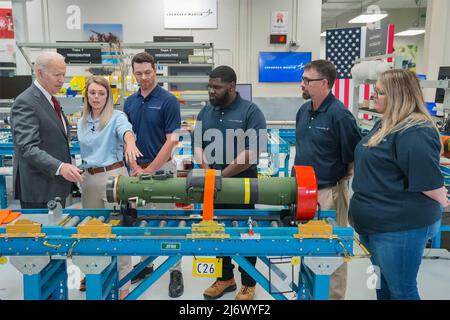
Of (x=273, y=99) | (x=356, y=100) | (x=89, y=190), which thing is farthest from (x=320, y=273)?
(x=273, y=99)

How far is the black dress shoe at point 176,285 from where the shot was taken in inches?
107

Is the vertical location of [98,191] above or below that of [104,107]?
below

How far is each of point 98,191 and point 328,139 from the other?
136cm

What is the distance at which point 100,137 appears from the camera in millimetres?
2277

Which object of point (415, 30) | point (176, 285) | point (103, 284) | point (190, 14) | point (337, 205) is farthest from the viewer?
point (415, 30)

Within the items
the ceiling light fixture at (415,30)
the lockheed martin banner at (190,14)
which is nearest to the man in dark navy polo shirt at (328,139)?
the lockheed martin banner at (190,14)

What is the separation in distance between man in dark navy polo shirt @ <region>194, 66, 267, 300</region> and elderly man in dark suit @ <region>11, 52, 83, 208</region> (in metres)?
0.83

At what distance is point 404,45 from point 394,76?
43.2 feet

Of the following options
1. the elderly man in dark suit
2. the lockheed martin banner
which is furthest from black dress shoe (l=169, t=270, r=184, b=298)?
the lockheed martin banner

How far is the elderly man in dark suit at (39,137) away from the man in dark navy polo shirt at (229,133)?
83 cm

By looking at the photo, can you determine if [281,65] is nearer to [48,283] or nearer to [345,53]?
[345,53]

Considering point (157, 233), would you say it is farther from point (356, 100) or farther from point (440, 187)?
point (356, 100)

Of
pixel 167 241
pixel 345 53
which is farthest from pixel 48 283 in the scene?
pixel 345 53

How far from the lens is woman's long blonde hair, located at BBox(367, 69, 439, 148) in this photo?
175cm
